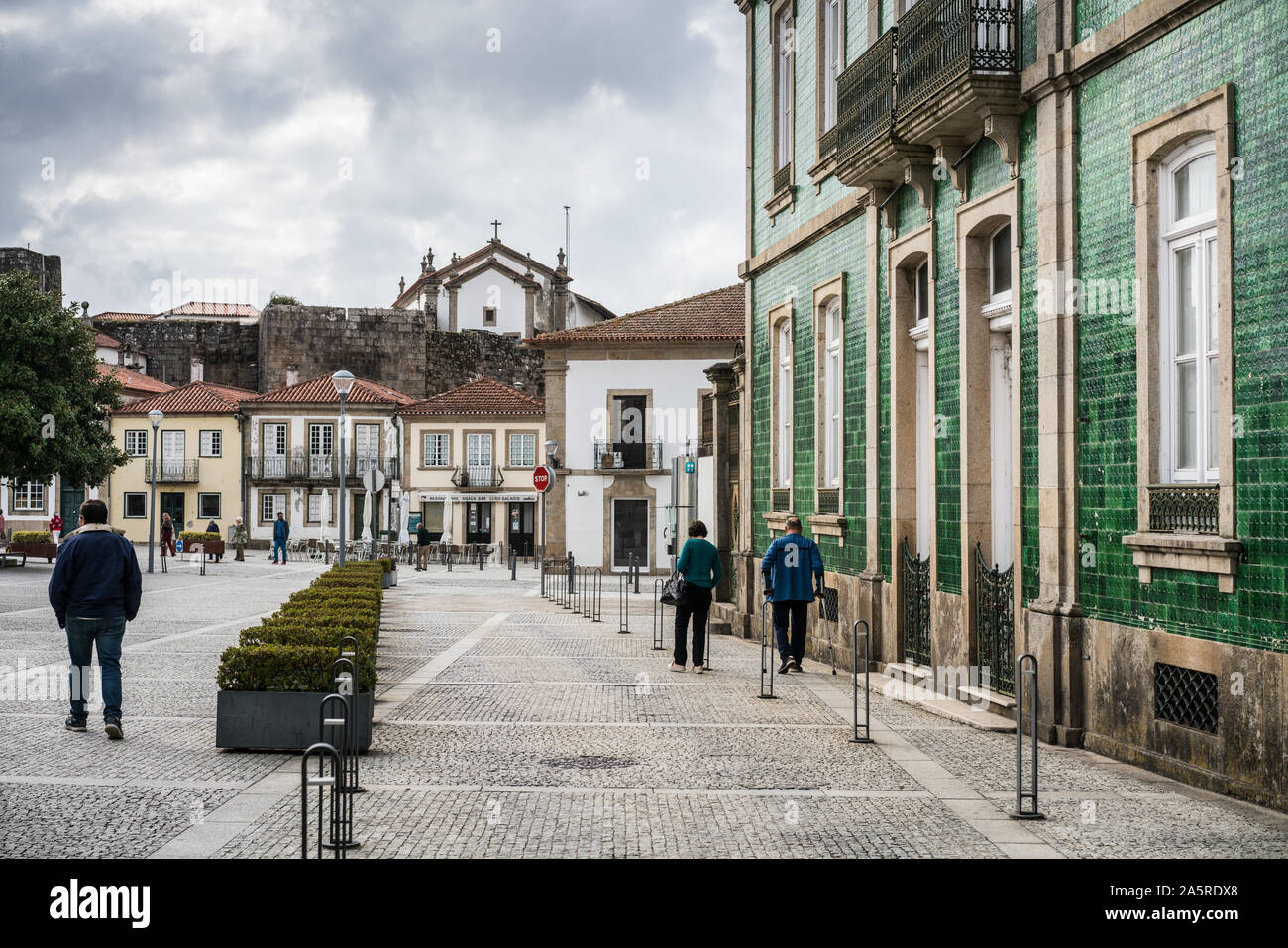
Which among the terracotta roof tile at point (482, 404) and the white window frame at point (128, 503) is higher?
the terracotta roof tile at point (482, 404)

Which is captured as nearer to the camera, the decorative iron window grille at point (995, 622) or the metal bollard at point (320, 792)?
the metal bollard at point (320, 792)

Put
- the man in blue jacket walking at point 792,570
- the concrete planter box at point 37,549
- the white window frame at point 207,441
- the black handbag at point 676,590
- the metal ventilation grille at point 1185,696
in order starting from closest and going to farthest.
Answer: the metal ventilation grille at point 1185,696
the man in blue jacket walking at point 792,570
the black handbag at point 676,590
the concrete planter box at point 37,549
the white window frame at point 207,441

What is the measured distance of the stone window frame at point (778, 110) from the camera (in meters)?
19.3

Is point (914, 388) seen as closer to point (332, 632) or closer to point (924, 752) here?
point (924, 752)

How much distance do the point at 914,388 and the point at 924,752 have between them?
573cm

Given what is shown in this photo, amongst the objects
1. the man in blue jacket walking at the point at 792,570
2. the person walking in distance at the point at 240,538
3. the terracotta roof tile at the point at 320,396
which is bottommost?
the person walking in distance at the point at 240,538

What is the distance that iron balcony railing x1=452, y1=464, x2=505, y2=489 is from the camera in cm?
5647

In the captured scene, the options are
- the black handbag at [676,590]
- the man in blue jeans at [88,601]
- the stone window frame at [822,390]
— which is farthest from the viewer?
the stone window frame at [822,390]

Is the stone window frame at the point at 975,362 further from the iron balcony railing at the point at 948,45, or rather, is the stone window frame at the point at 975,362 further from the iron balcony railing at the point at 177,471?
the iron balcony railing at the point at 177,471

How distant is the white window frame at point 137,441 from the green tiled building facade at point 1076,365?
5373cm

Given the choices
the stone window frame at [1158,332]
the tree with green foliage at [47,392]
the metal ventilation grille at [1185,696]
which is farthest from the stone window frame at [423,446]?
the metal ventilation grille at [1185,696]

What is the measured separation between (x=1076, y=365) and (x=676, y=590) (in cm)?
623

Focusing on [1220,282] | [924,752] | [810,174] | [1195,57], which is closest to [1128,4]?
[1195,57]

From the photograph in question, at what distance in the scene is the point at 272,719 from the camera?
9.52m
